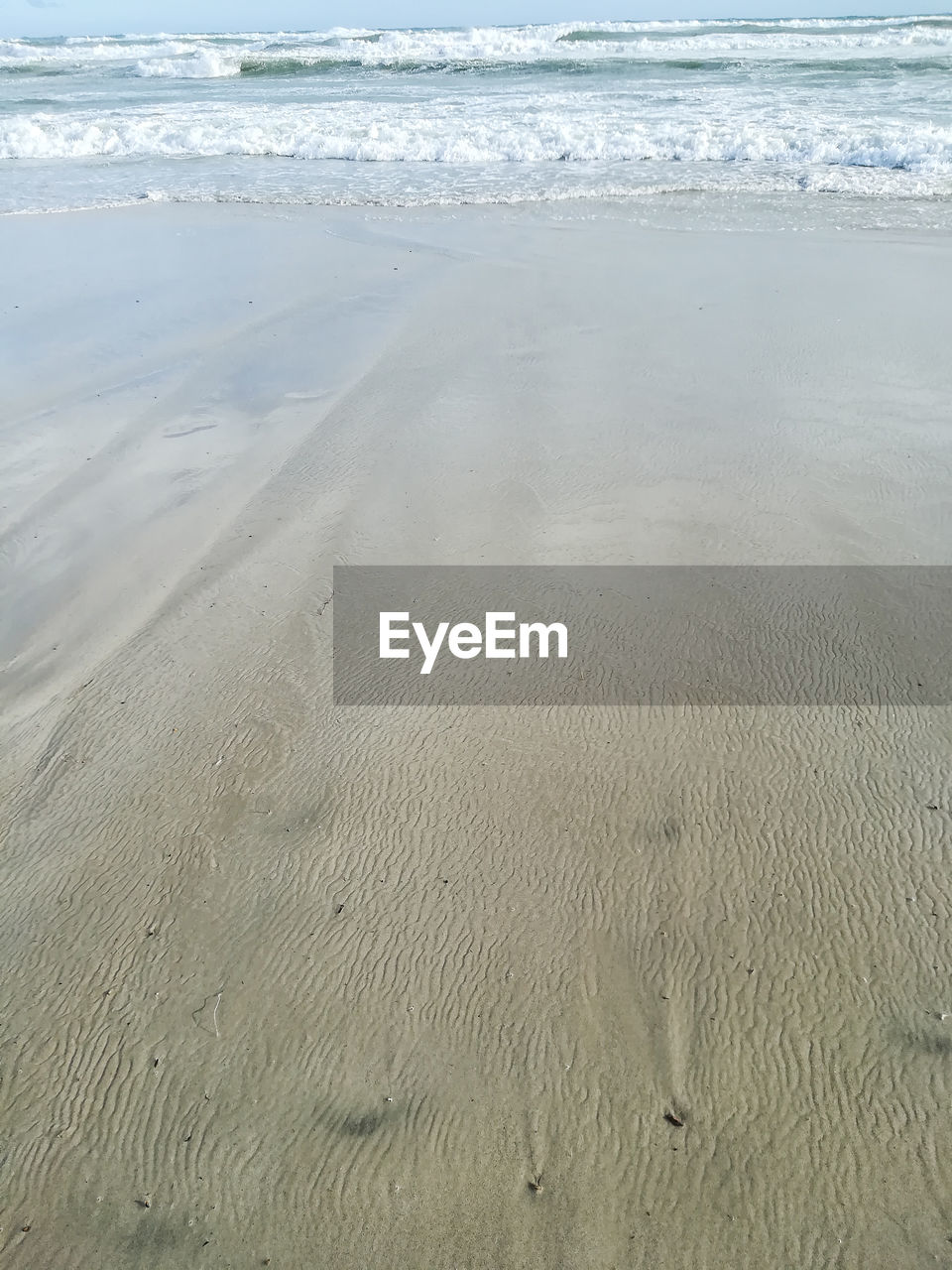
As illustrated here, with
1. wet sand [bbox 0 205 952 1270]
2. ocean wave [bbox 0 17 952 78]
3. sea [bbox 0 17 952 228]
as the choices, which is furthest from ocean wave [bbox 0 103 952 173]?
ocean wave [bbox 0 17 952 78]

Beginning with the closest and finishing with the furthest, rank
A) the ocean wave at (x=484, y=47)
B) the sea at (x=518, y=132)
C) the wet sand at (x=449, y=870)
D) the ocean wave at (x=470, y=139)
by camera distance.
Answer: the wet sand at (x=449, y=870) < the sea at (x=518, y=132) < the ocean wave at (x=470, y=139) < the ocean wave at (x=484, y=47)

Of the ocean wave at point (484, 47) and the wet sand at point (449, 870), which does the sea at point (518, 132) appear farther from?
the wet sand at point (449, 870)

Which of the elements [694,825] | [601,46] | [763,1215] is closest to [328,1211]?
[763,1215]

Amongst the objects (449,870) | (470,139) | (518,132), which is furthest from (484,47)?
(449,870)

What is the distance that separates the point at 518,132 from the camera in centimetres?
1603

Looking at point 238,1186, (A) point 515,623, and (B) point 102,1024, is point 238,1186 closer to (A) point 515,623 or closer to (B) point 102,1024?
(B) point 102,1024

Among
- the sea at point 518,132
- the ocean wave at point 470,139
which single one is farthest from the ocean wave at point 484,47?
the ocean wave at point 470,139

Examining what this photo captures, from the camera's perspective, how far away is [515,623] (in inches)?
164

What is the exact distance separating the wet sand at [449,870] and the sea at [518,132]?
7.10 m

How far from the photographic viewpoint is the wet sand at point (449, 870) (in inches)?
86.6

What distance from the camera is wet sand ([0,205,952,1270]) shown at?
2199 mm

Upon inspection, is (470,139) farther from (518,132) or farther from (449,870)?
(449,870)

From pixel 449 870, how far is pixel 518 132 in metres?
16.5

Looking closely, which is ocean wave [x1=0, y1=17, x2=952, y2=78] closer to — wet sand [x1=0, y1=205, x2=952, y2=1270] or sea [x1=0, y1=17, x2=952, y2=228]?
sea [x1=0, y1=17, x2=952, y2=228]
